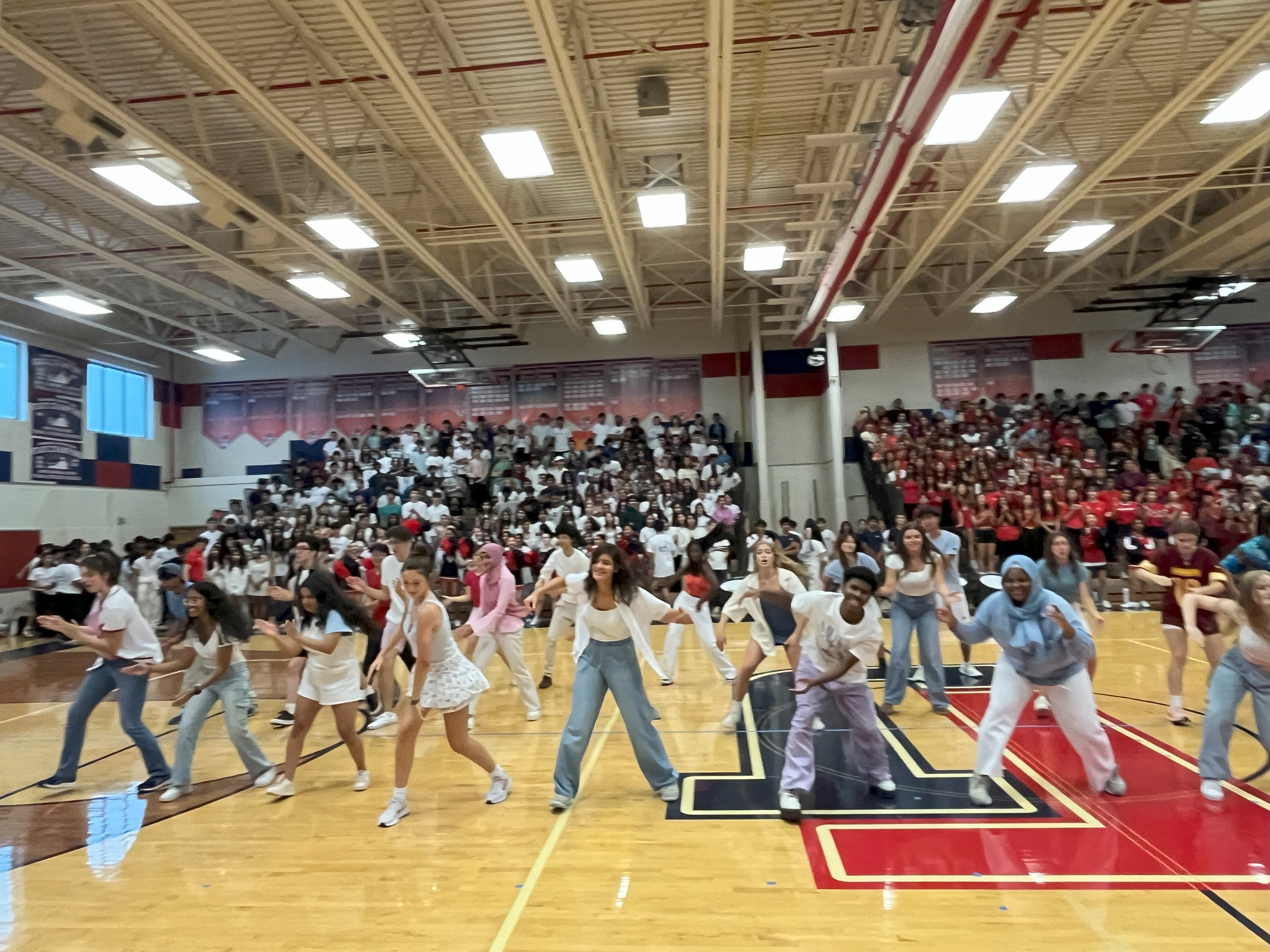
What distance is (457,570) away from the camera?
573 inches

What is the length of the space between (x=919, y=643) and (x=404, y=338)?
15714 millimetres

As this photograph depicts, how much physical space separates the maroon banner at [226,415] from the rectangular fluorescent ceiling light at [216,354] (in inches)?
106

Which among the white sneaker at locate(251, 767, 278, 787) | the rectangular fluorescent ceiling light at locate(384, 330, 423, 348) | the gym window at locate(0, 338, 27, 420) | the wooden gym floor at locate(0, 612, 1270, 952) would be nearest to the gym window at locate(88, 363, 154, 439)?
the gym window at locate(0, 338, 27, 420)

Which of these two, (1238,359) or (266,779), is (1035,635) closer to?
(266,779)

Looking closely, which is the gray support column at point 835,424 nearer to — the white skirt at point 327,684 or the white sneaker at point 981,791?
the white sneaker at point 981,791

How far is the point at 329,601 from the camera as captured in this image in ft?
18.1

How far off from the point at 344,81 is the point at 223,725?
7.76 m

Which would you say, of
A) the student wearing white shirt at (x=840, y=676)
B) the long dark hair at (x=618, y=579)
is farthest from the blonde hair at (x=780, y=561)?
the long dark hair at (x=618, y=579)

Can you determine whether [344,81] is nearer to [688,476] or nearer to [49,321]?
[688,476]

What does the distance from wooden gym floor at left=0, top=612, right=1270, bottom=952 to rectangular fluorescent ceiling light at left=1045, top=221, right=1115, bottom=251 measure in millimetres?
10301

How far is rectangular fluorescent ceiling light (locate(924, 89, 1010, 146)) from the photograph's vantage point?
28.4 ft

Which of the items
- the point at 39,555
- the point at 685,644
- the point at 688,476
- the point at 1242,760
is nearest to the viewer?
the point at 1242,760

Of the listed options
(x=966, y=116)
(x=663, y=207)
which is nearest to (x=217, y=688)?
(x=663, y=207)

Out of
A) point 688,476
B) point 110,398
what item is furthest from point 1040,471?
point 110,398
